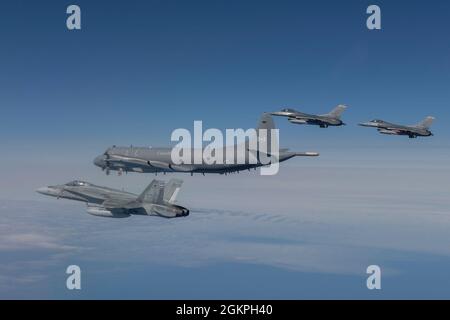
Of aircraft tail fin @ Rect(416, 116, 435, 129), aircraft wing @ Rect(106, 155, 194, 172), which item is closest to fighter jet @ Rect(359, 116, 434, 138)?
aircraft tail fin @ Rect(416, 116, 435, 129)

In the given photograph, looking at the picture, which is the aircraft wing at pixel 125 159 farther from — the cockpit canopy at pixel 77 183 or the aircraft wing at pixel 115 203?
the aircraft wing at pixel 115 203

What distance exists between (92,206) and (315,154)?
1614 inches

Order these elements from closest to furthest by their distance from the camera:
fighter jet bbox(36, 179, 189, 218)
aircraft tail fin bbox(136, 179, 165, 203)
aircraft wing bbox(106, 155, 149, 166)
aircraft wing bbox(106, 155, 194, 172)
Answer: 1. fighter jet bbox(36, 179, 189, 218)
2. aircraft tail fin bbox(136, 179, 165, 203)
3. aircraft wing bbox(106, 155, 194, 172)
4. aircraft wing bbox(106, 155, 149, 166)

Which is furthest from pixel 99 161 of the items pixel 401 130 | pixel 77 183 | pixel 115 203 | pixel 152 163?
pixel 401 130

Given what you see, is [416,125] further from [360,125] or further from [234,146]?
[234,146]

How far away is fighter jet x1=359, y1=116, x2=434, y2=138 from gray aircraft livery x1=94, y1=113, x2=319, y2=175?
3066cm

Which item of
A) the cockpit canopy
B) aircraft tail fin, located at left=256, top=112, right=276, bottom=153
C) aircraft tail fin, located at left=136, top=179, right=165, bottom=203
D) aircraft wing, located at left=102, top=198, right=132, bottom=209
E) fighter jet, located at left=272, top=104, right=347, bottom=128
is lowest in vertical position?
aircraft wing, located at left=102, top=198, right=132, bottom=209

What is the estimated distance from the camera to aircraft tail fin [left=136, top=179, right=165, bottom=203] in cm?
8894

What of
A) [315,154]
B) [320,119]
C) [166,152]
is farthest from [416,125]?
[166,152]

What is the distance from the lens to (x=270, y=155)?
9431 cm

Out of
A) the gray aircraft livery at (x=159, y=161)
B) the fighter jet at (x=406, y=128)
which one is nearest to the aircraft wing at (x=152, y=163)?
the gray aircraft livery at (x=159, y=161)

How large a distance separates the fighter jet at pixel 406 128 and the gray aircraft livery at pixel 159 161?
30661 mm

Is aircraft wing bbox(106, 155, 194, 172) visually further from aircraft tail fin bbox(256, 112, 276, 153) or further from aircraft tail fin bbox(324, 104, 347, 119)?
aircraft tail fin bbox(324, 104, 347, 119)

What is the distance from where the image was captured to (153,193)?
293ft
